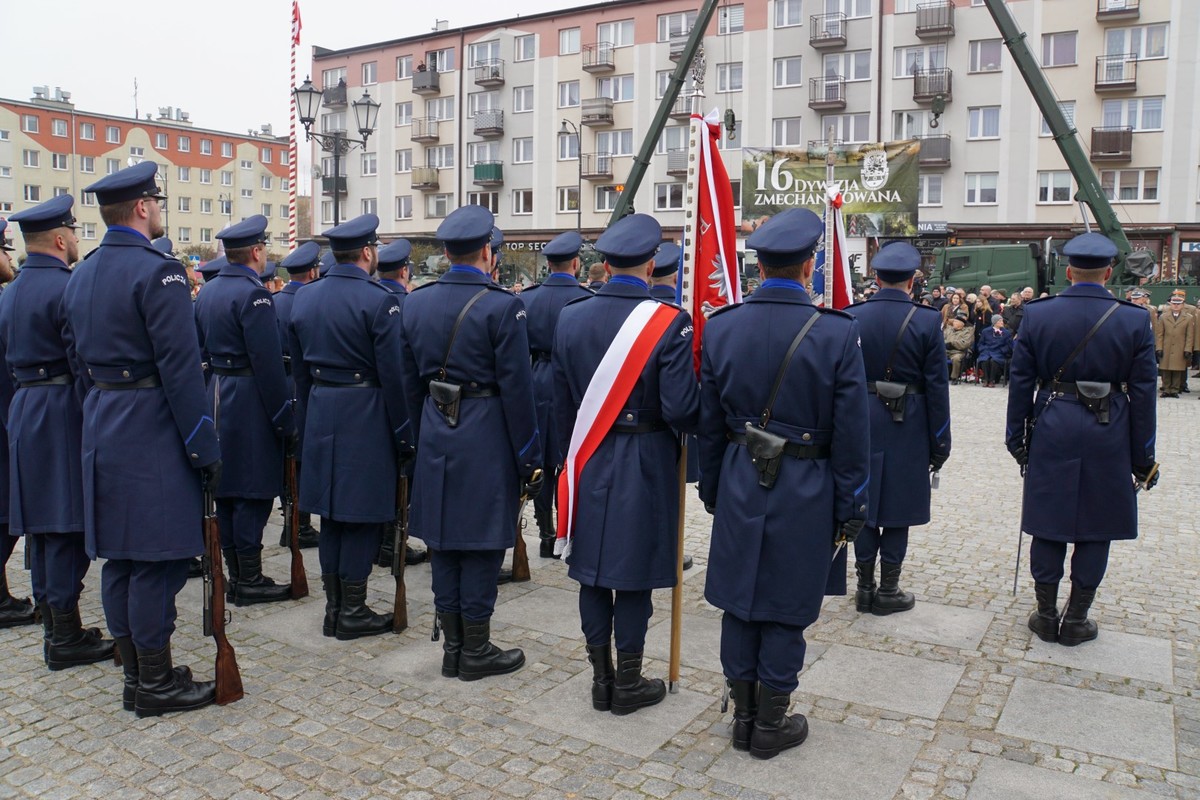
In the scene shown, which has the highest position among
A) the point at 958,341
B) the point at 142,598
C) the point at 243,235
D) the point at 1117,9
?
the point at 1117,9

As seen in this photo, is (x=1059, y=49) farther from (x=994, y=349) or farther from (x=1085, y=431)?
(x=1085, y=431)

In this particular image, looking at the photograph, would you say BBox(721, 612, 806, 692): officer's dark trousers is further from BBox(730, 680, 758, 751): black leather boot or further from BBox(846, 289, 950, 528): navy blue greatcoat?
BBox(846, 289, 950, 528): navy blue greatcoat

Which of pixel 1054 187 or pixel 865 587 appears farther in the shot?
pixel 1054 187

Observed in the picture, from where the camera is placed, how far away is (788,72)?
1847 inches

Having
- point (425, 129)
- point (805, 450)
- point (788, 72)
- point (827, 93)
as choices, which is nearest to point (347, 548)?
point (805, 450)

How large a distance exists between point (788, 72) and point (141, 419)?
4624cm

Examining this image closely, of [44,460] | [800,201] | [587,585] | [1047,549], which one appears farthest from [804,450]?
[800,201]

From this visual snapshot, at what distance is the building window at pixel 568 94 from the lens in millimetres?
53469

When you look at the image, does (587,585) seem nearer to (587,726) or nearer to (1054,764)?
(587,726)

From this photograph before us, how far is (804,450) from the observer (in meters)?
4.42

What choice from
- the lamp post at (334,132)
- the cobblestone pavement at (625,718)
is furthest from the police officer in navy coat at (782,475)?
the lamp post at (334,132)

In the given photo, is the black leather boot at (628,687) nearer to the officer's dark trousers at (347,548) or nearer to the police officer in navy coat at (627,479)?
the police officer in navy coat at (627,479)

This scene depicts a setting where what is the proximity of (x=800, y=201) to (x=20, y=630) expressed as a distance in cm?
3014

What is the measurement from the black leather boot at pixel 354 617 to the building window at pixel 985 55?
43.6 metres
